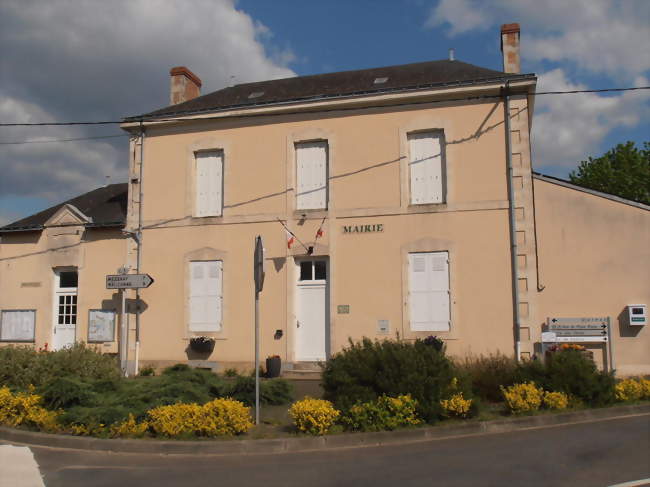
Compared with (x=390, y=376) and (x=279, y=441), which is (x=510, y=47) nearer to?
(x=390, y=376)

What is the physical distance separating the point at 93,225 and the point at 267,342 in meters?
5.77

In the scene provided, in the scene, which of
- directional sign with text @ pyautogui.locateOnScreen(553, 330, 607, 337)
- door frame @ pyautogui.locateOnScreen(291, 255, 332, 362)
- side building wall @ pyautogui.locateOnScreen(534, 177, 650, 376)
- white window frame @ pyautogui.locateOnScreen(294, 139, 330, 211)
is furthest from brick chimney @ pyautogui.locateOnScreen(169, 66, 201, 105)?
directional sign with text @ pyautogui.locateOnScreen(553, 330, 607, 337)

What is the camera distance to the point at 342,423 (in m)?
8.25

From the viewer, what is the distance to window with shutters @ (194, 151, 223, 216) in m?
15.9

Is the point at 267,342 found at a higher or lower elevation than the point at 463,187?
lower

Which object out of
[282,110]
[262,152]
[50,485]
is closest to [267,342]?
[262,152]

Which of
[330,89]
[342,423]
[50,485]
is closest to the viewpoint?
[50,485]

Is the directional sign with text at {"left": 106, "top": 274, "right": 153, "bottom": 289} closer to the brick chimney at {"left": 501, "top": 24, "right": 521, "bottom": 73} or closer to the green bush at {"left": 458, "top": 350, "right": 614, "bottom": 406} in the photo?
the green bush at {"left": 458, "top": 350, "right": 614, "bottom": 406}

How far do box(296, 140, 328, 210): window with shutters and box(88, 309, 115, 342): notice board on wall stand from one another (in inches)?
225

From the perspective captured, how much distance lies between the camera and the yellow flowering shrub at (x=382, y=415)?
26.5ft

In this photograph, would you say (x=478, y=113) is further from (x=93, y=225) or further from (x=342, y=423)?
(x=93, y=225)

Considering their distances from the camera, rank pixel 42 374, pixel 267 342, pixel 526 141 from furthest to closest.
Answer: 1. pixel 267 342
2. pixel 526 141
3. pixel 42 374

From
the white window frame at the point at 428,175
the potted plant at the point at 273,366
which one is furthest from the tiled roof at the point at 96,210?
the white window frame at the point at 428,175

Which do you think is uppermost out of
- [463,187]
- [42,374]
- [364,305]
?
[463,187]
